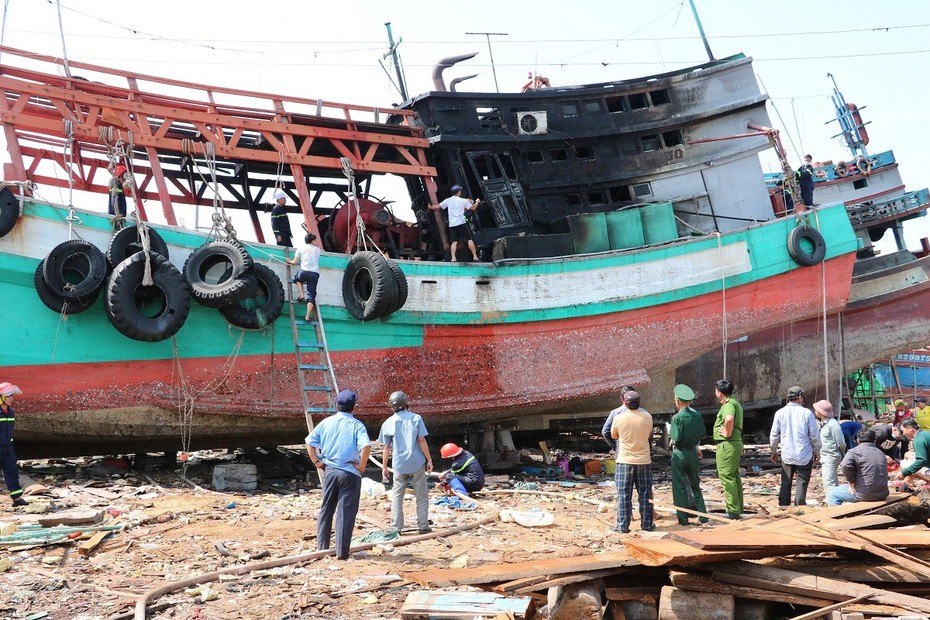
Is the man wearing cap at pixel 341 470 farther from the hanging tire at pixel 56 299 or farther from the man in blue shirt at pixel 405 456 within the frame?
the hanging tire at pixel 56 299

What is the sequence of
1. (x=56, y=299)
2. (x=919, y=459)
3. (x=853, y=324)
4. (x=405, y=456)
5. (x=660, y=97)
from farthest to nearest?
(x=853, y=324) → (x=660, y=97) → (x=56, y=299) → (x=919, y=459) → (x=405, y=456)

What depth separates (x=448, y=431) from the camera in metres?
13.3

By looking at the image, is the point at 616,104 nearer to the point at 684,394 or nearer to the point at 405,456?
the point at 684,394

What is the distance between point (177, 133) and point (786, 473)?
904cm

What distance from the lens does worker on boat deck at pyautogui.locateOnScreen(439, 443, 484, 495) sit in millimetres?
9750

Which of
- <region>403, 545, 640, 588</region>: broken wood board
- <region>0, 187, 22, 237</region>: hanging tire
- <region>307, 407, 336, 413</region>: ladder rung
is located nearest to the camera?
<region>403, 545, 640, 588</region>: broken wood board

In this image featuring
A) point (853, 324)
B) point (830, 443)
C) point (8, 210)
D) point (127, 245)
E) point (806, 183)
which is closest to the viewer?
point (830, 443)

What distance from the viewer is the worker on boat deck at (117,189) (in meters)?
10.6

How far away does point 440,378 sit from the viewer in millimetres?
12617

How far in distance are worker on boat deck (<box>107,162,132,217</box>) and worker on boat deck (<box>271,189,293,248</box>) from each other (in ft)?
6.62

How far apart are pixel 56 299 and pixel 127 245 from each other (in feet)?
3.29

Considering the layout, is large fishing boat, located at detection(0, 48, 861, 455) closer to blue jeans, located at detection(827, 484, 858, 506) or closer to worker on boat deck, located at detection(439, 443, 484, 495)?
worker on boat deck, located at detection(439, 443, 484, 495)

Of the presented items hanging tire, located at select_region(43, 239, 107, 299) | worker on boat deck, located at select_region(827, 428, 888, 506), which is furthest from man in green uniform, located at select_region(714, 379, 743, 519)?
hanging tire, located at select_region(43, 239, 107, 299)

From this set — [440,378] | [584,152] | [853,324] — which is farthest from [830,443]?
[853,324]
